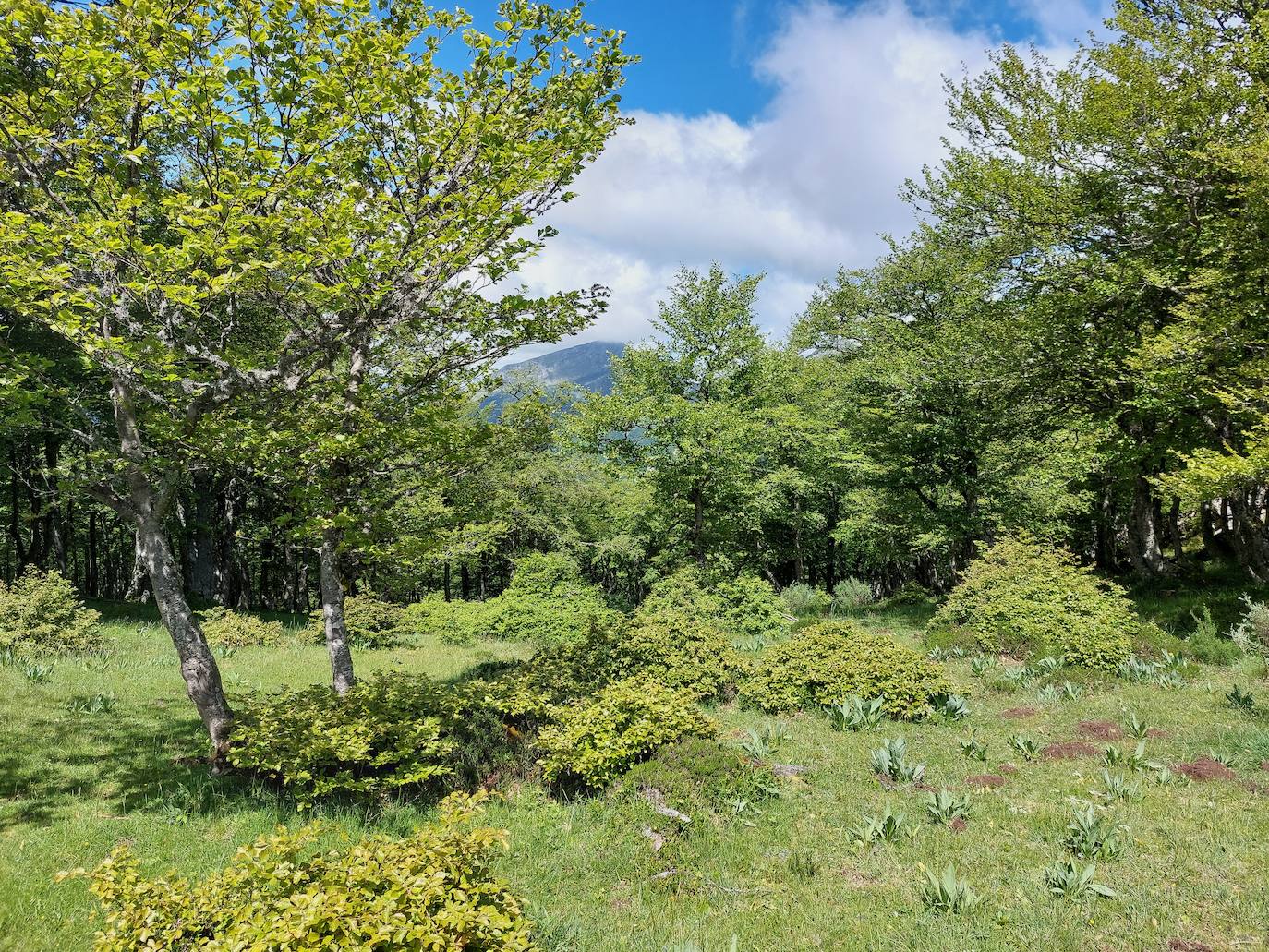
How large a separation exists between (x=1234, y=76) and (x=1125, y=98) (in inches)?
73.2

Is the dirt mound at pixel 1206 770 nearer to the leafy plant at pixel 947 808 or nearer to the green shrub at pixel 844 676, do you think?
the leafy plant at pixel 947 808

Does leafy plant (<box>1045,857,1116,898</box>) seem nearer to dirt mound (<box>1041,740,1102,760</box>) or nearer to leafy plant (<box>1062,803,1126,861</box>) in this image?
leafy plant (<box>1062,803,1126,861</box>)

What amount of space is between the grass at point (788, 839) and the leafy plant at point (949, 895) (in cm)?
9

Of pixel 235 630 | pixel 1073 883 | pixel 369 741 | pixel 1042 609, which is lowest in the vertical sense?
pixel 235 630

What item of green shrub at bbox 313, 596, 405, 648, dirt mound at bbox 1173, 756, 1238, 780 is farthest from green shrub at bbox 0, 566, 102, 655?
dirt mound at bbox 1173, 756, 1238, 780

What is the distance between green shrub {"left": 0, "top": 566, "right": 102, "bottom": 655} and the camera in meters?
11.5

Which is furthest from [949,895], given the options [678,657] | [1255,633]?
[1255,633]

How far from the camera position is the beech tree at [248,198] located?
17.8 feet

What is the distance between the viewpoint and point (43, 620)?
12047 mm

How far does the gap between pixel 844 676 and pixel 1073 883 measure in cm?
568

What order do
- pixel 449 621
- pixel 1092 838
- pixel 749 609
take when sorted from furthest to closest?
1. pixel 449 621
2. pixel 749 609
3. pixel 1092 838

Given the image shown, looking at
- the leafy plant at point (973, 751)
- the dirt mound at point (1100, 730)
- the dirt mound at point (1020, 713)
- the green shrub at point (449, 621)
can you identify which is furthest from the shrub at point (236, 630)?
the dirt mound at point (1100, 730)

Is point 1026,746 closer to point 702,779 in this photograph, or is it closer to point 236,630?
point 702,779

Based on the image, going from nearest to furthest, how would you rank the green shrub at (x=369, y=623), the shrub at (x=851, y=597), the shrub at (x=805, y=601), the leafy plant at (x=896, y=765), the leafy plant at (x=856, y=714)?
the leafy plant at (x=896, y=765) → the leafy plant at (x=856, y=714) → the green shrub at (x=369, y=623) → the shrub at (x=805, y=601) → the shrub at (x=851, y=597)
